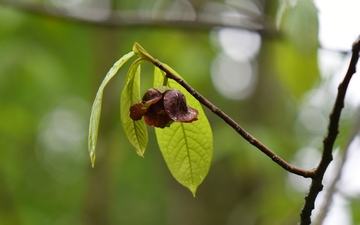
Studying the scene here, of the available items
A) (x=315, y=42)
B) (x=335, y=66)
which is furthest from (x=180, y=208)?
(x=315, y=42)

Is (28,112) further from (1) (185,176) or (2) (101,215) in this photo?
(1) (185,176)

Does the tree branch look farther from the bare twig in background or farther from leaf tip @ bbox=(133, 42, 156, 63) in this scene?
leaf tip @ bbox=(133, 42, 156, 63)

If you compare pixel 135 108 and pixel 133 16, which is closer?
pixel 135 108

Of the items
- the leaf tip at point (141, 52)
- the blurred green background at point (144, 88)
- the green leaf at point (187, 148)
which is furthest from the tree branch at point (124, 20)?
the leaf tip at point (141, 52)

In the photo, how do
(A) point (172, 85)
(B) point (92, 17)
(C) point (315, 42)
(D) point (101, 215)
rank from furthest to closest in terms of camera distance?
(D) point (101, 215) → (B) point (92, 17) → (C) point (315, 42) → (A) point (172, 85)

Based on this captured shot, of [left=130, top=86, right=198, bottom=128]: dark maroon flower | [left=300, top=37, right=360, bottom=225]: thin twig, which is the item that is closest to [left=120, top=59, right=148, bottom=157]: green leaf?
[left=130, top=86, right=198, bottom=128]: dark maroon flower

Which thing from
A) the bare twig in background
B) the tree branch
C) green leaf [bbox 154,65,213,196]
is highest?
green leaf [bbox 154,65,213,196]

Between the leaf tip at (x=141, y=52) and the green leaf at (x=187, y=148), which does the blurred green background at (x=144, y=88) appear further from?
the leaf tip at (x=141, y=52)

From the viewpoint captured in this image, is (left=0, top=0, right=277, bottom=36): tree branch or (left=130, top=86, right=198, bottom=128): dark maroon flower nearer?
(left=130, top=86, right=198, bottom=128): dark maroon flower
